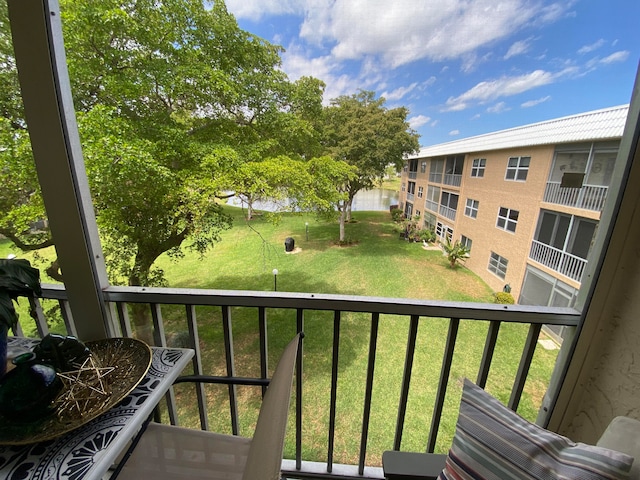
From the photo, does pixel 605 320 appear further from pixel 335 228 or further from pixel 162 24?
pixel 162 24

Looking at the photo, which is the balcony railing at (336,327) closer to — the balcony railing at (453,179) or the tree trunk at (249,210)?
the balcony railing at (453,179)

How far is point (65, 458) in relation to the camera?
53 cm

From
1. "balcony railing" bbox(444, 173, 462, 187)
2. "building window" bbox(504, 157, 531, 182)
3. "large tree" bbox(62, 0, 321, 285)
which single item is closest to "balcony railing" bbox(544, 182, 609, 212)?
"building window" bbox(504, 157, 531, 182)

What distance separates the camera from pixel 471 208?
6.42 feet

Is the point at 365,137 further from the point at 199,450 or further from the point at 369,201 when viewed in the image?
the point at 199,450

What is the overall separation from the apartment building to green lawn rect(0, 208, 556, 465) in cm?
27

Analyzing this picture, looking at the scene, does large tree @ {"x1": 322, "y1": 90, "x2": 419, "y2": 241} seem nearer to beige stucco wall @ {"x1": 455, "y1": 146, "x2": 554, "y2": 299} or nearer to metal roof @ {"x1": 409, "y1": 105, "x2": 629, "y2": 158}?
metal roof @ {"x1": 409, "y1": 105, "x2": 629, "y2": 158}

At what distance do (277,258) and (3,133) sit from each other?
1.89 m

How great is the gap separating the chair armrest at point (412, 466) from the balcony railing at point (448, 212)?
1801mm

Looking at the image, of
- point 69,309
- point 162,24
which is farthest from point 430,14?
point 162,24

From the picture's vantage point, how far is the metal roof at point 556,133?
0.84m

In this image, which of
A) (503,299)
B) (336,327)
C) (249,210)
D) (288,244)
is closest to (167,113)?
(249,210)

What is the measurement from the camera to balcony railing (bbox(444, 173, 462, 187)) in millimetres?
1997

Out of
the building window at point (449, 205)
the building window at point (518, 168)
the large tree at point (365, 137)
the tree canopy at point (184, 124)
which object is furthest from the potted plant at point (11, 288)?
the building window at point (449, 205)
